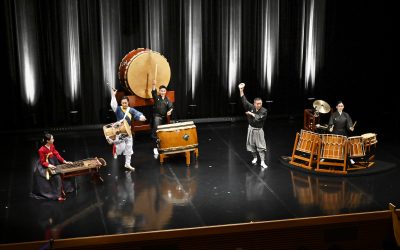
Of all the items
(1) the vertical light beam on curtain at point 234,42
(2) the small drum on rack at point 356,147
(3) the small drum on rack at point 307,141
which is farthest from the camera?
(1) the vertical light beam on curtain at point 234,42

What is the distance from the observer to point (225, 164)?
32.5 feet

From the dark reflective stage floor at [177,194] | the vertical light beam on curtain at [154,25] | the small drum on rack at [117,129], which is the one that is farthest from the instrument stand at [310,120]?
the small drum on rack at [117,129]

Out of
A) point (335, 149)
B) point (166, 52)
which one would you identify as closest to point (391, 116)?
point (335, 149)

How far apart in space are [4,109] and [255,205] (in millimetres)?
5325

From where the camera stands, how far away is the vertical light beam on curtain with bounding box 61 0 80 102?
11.2 m

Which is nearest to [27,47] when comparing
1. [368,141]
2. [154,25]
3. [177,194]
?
[154,25]

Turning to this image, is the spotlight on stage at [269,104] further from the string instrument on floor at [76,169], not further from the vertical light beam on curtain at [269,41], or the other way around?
the string instrument on floor at [76,169]

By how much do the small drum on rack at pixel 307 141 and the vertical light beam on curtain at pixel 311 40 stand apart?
3.51m

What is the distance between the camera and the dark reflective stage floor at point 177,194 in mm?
7707

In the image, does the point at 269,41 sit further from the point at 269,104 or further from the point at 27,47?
the point at 27,47

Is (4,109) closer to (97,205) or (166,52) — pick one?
(166,52)

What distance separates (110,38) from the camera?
1146 centimetres

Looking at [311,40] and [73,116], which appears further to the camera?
[311,40]

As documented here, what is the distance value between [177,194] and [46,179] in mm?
1763
